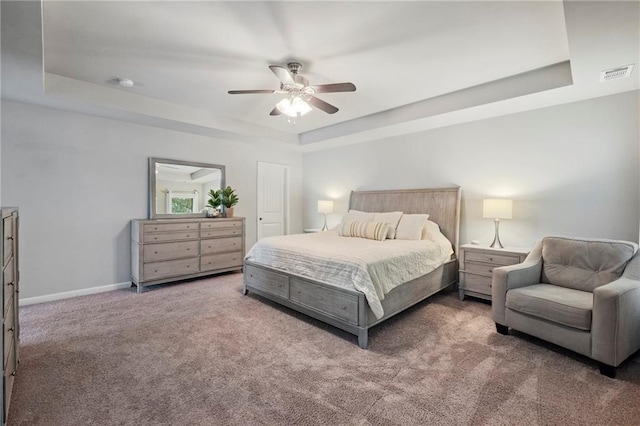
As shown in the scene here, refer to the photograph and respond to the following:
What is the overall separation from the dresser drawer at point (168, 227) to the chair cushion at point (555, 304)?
4137 millimetres

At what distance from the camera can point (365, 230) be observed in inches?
165

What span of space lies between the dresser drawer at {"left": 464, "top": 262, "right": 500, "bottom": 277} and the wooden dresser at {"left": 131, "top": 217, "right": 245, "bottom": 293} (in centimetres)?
352

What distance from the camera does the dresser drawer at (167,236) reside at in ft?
13.3

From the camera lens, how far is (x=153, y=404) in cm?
180

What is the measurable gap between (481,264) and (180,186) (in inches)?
180

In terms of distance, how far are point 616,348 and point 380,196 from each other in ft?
11.2

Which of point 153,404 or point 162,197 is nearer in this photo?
point 153,404

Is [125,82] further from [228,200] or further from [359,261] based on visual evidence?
[359,261]

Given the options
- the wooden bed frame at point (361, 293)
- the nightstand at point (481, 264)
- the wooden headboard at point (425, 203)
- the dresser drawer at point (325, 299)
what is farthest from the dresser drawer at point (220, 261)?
the nightstand at point (481, 264)

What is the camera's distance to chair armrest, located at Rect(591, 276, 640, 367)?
2.02 meters

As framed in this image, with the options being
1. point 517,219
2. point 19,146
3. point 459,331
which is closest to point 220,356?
point 459,331

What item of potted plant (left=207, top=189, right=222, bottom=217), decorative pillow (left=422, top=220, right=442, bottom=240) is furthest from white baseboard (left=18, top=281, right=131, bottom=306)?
decorative pillow (left=422, top=220, right=442, bottom=240)

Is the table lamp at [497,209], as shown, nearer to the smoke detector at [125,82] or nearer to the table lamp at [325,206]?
the table lamp at [325,206]

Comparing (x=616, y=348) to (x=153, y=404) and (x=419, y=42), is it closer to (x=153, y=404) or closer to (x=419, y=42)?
(x=419, y=42)
